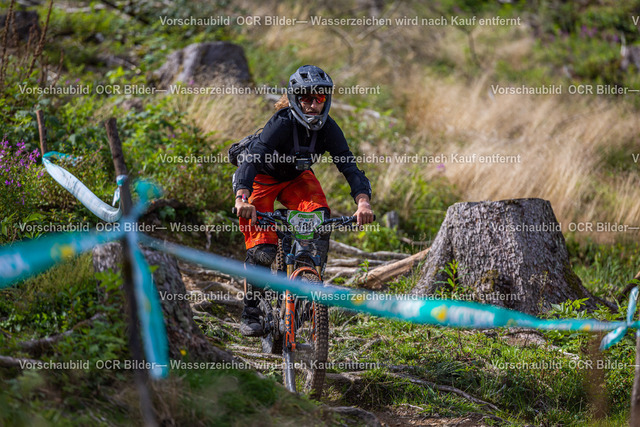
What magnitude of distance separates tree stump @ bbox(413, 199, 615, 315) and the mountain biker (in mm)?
1688

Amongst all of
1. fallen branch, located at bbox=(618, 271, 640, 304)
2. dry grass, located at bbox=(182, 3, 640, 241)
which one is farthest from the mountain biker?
dry grass, located at bbox=(182, 3, 640, 241)

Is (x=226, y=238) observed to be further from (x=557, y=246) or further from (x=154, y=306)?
(x=154, y=306)

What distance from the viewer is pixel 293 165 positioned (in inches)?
173

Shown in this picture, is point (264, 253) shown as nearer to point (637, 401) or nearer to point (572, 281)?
point (637, 401)

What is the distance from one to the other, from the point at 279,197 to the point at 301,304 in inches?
40.8

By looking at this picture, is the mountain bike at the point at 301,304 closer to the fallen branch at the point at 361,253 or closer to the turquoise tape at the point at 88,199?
the turquoise tape at the point at 88,199

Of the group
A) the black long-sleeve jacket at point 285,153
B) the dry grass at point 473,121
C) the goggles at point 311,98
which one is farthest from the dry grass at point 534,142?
the goggles at point 311,98

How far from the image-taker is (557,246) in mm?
5688

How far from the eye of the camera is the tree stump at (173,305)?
3.27 metres

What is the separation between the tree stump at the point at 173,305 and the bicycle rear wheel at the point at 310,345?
0.52 metres

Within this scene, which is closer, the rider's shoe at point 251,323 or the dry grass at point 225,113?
the rider's shoe at point 251,323

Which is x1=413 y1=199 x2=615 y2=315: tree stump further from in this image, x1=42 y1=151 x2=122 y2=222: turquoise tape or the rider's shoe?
x1=42 y1=151 x2=122 y2=222: turquoise tape

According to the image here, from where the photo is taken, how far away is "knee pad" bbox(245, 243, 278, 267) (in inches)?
169

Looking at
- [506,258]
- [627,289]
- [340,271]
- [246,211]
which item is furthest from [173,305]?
[627,289]
